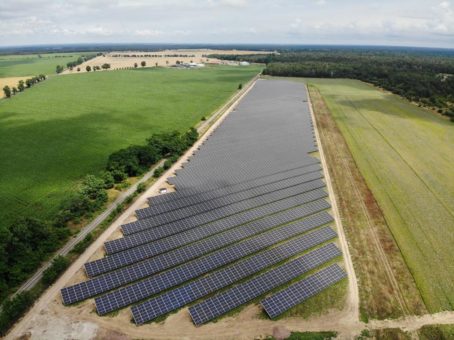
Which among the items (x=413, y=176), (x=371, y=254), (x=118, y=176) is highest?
(x=118, y=176)

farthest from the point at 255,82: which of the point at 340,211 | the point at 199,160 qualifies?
the point at 340,211

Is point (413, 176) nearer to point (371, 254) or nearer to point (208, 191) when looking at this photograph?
point (371, 254)

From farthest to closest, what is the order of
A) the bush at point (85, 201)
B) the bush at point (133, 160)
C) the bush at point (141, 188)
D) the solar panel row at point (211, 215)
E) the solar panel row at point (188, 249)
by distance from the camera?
the bush at point (133, 160) < the bush at point (141, 188) < the bush at point (85, 201) < the solar panel row at point (211, 215) < the solar panel row at point (188, 249)

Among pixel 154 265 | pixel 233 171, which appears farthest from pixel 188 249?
pixel 233 171

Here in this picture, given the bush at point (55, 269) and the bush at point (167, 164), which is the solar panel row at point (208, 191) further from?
the bush at point (55, 269)

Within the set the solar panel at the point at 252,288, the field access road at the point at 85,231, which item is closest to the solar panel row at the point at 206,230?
the field access road at the point at 85,231

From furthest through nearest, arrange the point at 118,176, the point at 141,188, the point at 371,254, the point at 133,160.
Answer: the point at 133,160, the point at 118,176, the point at 141,188, the point at 371,254

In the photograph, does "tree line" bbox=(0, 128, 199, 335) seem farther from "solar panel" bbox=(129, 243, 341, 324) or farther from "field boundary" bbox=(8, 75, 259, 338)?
"solar panel" bbox=(129, 243, 341, 324)
